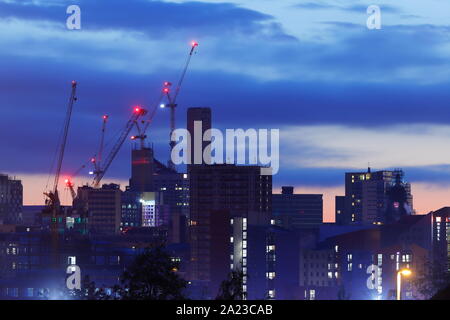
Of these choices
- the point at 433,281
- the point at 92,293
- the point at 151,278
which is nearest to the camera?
the point at 151,278

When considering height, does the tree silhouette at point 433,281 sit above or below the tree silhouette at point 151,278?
above

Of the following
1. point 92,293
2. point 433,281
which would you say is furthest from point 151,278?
point 433,281

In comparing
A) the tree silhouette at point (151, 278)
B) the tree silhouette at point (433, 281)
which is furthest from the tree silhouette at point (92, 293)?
the tree silhouette at point (433, 281)

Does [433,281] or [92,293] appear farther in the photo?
[433,281]

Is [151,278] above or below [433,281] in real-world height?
below

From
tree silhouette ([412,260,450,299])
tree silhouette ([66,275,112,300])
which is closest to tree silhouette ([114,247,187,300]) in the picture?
tree silhouette ([66,275,112,300])

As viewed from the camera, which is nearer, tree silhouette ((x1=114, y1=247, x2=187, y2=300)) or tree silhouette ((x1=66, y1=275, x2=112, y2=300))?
tree silhouette ((x1=114, y1=247, x2=187, y2=300))

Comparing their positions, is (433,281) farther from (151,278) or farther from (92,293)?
(151,278)

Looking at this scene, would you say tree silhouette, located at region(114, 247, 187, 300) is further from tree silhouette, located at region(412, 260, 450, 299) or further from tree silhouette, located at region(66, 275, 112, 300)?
tree silhouette, located at region(412, 260, 450, 299)

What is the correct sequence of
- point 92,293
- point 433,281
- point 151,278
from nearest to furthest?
point 151,278 < point 92,293 < point 433,281

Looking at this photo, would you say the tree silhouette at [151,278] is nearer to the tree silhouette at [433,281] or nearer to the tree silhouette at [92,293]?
the tree silhouette at [92,293]
